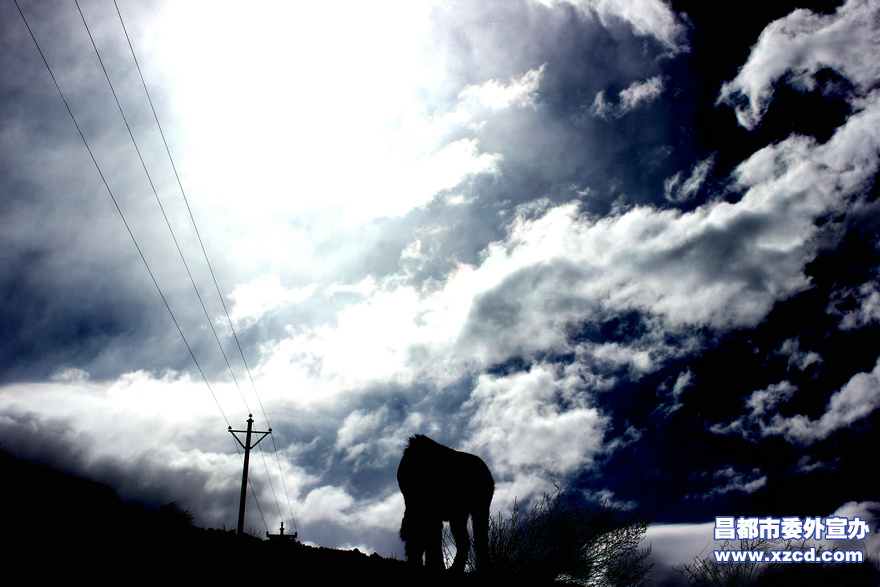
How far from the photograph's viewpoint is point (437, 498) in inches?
290

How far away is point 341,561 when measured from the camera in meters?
6.48

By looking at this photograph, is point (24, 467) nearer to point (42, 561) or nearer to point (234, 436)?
point (234, 436)

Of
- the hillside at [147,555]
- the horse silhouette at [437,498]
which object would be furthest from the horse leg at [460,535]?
the hillside at [147,555]

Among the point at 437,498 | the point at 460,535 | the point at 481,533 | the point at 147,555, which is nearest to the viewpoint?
the point at 147,555

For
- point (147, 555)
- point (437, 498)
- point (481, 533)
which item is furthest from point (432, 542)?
point (147, 555)

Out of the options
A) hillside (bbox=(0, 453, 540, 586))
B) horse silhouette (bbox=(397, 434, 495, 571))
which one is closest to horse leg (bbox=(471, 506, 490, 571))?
horse silhouette (bbox=(397, 434, 495, 571))

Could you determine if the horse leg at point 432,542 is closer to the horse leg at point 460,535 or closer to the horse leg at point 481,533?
the horse leg at point 460,535

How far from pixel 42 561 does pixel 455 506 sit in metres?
5.60

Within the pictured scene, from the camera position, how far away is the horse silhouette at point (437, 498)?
7289mm

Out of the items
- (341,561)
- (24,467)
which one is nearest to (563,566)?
(341,561)

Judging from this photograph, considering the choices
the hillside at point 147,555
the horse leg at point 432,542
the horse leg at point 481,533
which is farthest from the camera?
→ the horse leg at point 481,533

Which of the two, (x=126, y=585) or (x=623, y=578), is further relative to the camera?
(x=623, y=578)

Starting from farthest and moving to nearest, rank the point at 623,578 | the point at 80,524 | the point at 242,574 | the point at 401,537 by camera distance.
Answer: the point at 623,578
the point at 401,537
the point at 80,524
the point at 242,574

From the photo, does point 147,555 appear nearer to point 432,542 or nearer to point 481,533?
point 432,542
